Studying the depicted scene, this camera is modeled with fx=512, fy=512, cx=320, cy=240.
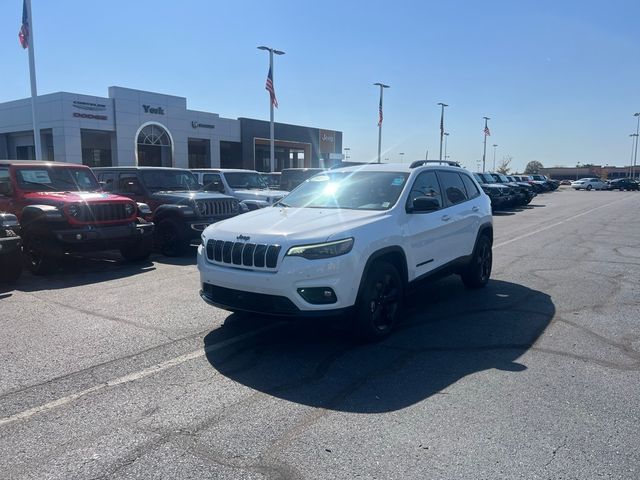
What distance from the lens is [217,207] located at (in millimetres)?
11234

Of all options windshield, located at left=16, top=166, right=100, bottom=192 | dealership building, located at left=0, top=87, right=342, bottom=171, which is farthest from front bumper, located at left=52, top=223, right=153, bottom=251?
dealership building, located at left=0, top=87, right=342, bottom=171

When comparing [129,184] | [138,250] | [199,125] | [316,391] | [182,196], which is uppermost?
[199,125]

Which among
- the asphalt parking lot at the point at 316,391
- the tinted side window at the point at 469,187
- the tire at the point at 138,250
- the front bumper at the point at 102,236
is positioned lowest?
the asphalt parking lot at the point at 316,391

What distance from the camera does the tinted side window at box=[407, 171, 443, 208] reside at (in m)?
5.98

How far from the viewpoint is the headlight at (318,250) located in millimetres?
4637

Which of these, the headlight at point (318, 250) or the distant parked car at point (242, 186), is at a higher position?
the distant parked car at point (242, 186)

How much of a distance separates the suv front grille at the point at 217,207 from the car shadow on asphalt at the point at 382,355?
17.5 feet

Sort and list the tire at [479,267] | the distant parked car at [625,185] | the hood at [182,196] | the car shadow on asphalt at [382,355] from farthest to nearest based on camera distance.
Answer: the distant parked car at [625,185] < the hood at [182,196] < the tire at [479,267] < the car shadow on asphalt at [382,355]

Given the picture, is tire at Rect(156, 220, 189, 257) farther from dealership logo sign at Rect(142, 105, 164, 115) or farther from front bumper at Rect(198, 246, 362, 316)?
dealership logo sign at Rect(142, 105, 164, 115)

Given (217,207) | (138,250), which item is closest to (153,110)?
(217,207)

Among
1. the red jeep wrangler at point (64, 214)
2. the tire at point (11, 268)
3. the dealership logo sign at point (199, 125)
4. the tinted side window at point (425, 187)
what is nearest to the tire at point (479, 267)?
the tinted side window at point (425, 187)

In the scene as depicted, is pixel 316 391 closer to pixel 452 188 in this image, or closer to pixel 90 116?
pixel 452 188

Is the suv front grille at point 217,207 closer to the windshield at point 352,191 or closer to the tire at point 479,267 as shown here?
the windshield at point 352,191

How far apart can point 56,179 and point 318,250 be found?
738 centimetres
